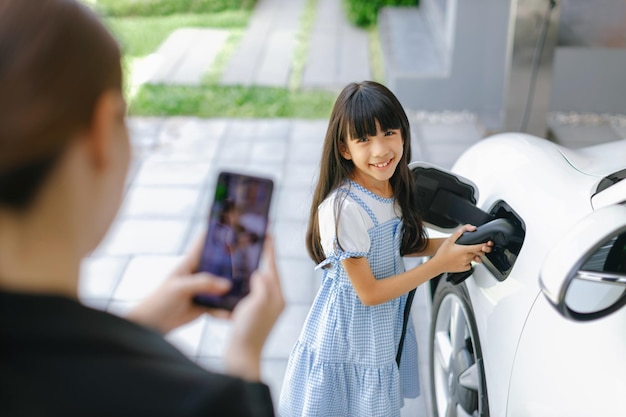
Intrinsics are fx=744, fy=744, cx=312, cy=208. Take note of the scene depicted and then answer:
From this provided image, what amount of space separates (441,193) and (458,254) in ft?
0.92

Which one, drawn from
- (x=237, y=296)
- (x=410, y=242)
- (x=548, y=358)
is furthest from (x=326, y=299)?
(x=237, y=296)

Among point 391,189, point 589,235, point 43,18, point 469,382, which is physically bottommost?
point 469,382

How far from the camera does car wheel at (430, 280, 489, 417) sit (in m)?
2.25

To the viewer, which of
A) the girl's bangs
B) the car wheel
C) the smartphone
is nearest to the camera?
the smartphone

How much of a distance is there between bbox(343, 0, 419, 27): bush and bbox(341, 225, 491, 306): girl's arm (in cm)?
727

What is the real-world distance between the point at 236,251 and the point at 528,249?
1.00 metres

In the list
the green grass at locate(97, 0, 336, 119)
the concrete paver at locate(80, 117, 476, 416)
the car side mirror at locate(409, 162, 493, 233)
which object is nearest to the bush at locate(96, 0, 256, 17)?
the green grass at locate(97, 0, 336, 119)

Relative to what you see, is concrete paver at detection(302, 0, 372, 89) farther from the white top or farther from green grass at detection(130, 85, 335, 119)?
the white top

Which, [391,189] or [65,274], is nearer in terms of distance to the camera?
[65,274]

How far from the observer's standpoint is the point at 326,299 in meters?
2.29

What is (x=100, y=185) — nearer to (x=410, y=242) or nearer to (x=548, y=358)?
(x=548, y=358)

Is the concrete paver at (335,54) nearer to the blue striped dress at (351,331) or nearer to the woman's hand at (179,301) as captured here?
the blue striped dress at (351,331)

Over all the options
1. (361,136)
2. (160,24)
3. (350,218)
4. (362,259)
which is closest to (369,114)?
(361,136)

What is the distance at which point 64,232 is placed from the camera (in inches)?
33.4
